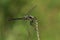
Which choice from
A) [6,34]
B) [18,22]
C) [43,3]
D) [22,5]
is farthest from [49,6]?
[6,34]

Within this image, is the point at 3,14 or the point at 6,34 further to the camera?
the point at 3,14

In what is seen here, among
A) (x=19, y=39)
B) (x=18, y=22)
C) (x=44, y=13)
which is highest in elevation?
(x=44, y=13)

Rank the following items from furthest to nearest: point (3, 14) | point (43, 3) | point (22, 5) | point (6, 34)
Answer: point (43, 3) < point (22, 5) < point (3, 14) < point (6, 34)

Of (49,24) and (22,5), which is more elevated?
(22,5)

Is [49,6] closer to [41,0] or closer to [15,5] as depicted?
[41,0]

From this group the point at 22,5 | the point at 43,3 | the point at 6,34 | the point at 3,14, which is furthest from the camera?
the point at 43,3

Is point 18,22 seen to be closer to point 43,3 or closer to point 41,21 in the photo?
point 41,21
